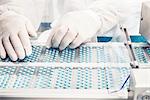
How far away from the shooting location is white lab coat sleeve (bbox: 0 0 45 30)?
59.3 inches

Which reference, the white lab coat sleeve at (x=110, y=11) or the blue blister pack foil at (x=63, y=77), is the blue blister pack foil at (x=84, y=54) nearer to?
the blue blister pack foil at (x=63, y=77)

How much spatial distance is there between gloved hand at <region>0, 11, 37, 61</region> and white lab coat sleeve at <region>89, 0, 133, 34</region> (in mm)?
441

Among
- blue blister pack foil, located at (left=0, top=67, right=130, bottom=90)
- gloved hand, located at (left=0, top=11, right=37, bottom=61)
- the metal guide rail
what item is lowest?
the metal guide rail

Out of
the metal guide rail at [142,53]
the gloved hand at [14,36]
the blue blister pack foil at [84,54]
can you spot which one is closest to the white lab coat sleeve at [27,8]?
the gloved hand at [14,36]

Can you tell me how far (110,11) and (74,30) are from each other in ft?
1.53

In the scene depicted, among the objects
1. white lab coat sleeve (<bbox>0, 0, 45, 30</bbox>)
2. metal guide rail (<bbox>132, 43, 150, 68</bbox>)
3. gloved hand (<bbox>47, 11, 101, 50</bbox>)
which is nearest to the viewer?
metal guide rail (<bbox>132, 43, 150, 68</bbox>)

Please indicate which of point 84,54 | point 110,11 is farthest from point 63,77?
point 110,11

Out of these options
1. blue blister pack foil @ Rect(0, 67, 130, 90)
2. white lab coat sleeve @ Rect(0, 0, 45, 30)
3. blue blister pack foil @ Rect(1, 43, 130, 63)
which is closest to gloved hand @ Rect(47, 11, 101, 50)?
blue blister pack foil @ Rect(1, 43, 130, 63)

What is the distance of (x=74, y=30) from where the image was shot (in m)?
1.19

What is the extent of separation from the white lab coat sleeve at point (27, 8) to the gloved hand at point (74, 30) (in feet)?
1.18

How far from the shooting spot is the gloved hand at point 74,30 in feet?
3.52

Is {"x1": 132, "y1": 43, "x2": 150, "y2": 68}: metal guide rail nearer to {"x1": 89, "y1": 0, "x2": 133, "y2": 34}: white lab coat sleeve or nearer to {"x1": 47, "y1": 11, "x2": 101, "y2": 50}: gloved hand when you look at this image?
{"x1": 47, "y1": 11, "x2": 101, "y2": 50}: gloved hand

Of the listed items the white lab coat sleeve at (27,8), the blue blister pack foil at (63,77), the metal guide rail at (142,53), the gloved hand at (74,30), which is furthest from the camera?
the white lab coat sleeve at (27,8)

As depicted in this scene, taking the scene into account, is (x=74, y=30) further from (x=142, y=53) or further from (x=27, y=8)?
(x=27, y=8)
